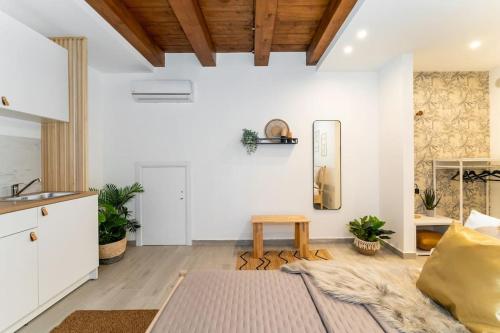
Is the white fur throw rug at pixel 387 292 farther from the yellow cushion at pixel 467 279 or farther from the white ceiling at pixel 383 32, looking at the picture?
the white ceiling at pixel 383 32

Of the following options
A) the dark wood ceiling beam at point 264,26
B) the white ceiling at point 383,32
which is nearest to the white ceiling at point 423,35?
the white ceiling at point 383,32

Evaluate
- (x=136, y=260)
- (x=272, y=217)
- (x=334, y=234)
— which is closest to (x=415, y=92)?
(x=334, y=234)

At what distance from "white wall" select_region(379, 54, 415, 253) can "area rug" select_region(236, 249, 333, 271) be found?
1.01 m

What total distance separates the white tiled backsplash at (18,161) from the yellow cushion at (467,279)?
11.5 ft

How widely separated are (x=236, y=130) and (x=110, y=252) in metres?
2.30

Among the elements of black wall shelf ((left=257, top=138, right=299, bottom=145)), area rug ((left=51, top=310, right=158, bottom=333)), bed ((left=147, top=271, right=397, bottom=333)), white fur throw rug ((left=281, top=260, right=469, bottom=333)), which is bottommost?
area rug ((left=51, top=310, right=158, bottom=333))

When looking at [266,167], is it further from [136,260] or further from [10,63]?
[10,63]

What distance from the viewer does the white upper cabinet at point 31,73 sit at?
1976mm

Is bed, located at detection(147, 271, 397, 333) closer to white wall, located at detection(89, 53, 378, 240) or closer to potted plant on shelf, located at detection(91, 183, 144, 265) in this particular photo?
potted plant on shelf, located at detection(91, 183, 144, 265)

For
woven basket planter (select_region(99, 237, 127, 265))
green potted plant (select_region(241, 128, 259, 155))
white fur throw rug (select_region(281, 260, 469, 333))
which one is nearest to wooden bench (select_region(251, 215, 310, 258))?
green potted plant (select_region(241, 128, 259, 155))

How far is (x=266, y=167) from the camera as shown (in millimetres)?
3672

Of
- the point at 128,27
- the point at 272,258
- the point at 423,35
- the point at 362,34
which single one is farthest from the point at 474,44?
the point at 128,27

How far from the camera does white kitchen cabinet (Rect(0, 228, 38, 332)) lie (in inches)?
64.9

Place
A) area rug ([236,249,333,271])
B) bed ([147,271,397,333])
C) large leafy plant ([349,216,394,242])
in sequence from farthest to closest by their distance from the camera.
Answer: large leafy plant ([349,216,394,242]) < area rug ([236,249,333,271]) < bed ([147,271,397,333])
